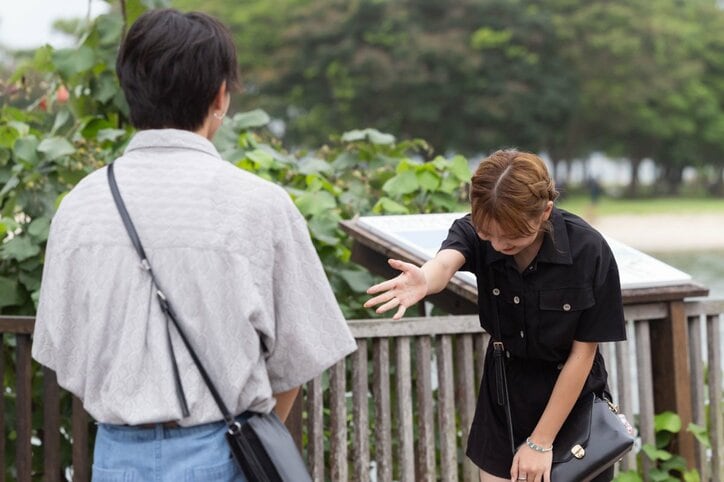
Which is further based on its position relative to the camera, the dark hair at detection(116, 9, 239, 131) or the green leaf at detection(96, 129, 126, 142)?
the green leaf at detection(96, 129, 126, 142)

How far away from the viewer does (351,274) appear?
13.5 ft

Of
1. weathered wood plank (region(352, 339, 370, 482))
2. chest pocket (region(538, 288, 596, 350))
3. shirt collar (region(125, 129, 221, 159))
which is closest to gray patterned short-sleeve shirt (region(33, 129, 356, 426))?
shirt collar (region(125, 129, 221, 159))

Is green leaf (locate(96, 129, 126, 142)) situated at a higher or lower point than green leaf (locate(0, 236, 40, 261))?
higher

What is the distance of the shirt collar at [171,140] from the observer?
1.98 meters

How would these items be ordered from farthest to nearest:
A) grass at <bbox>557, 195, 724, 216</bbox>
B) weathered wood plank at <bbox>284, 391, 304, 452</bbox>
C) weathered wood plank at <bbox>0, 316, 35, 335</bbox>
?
grass at <bbox>557, 195, 724, 216</bbox>
weathered wood plank at <bbox>284, 391, 304, 452</bbox>
weathered wood plank at <bbox>0, 316, 35, 335</bbox>

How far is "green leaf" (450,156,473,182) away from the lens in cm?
447

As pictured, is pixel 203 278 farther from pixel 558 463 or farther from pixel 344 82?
pixel 344 82

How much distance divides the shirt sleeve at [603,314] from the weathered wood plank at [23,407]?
166 centimetres

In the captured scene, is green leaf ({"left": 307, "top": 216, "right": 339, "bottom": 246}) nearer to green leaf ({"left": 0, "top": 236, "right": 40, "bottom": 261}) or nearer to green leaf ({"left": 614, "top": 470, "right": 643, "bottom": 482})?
green leaf ({"left": 0, "top": 236, "right": 40, "bottom": 261})

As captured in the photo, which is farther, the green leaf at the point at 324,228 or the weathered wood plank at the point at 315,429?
the green leaf at the point at 324,228

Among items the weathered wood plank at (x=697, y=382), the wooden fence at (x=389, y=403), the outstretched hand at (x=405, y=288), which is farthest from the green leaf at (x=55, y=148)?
the weathered wood plank at (x=697, y=382)

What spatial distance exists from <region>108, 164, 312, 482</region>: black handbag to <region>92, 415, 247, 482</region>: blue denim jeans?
27 mm

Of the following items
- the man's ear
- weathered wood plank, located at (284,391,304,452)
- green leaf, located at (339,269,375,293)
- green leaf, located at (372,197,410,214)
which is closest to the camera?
the man's ear

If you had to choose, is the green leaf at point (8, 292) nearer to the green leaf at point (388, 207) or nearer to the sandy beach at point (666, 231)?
the green leaf at point (388, 207)
